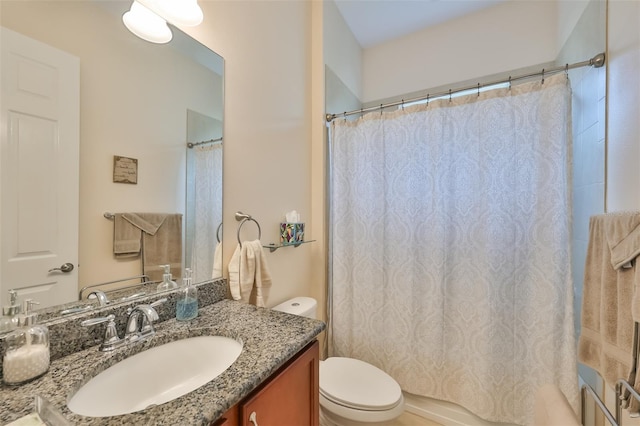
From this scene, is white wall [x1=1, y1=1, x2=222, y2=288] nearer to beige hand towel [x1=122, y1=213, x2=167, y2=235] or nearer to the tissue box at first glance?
beige hand towel [x1=122, y1=213, x2=167, y2=235]

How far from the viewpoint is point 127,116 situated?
2.82ft

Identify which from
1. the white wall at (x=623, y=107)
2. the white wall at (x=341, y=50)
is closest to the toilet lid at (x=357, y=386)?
the white wall at (x=623, y=107)

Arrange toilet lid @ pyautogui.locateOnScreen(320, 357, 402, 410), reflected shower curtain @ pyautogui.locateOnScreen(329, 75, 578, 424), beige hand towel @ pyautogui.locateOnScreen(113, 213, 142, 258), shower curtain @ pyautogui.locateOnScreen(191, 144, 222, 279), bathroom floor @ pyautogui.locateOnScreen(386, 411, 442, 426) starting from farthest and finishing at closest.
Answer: bathroom floor @ pyautogui.locateOnScreen(386, 411, 442, 426), reflected shower curtain @ pyautogui.locateOnScreen(329, 75, 578, 424), toilet lid @ pyautogui.locateOnScreen(320, 357, 402, 410), shower curtain @ pyautogui.locateOnScreen(191, 144, 222, 279), beige hand towel @ pyautogui.locateOnScreen(113, 213, 142, 258)

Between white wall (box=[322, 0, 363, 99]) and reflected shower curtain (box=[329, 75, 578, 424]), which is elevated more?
white wall (box=[322, 0, 363, 99])

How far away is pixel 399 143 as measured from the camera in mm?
1695

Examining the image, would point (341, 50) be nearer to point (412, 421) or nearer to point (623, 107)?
point (623, 107)

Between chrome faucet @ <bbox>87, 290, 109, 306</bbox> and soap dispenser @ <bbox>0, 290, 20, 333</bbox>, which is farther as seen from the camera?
chrome faucet @ <bbox>87, 290, 109, 306</bbox>

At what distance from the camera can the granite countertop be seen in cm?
49

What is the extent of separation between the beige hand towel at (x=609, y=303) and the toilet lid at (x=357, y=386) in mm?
809

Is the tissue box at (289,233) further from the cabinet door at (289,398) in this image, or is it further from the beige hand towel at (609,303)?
the beige hand towel at (609,303)

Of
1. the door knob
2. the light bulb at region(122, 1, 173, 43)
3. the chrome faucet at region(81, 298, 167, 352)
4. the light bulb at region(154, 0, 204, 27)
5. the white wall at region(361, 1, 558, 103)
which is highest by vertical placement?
the white wall at region(361, 1, 558, 103)

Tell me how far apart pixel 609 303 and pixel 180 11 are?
1861 millimetres

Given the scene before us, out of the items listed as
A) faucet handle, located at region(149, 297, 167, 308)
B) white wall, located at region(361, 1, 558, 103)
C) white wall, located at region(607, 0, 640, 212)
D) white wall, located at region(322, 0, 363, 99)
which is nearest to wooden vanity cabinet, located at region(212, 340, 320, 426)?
faucet handle, located at region(149, 297, 167, 308)

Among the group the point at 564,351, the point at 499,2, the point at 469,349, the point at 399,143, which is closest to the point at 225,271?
the point at 399,143
